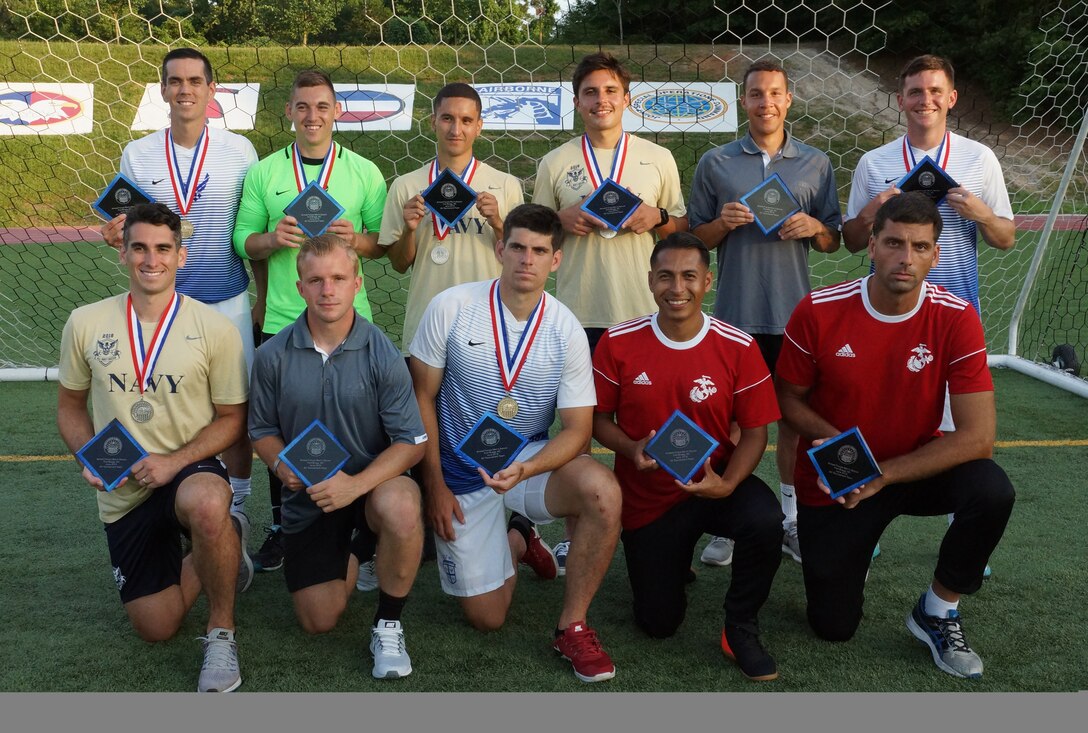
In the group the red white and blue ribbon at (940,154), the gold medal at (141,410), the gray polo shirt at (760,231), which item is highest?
the red white and blue ribbon at (940,154)

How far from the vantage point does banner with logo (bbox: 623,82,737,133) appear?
11.8m

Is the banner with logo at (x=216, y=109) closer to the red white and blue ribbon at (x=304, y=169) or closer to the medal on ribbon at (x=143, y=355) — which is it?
the red white and blue ribbon at (x=304, y=169)

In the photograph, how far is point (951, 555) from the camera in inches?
117

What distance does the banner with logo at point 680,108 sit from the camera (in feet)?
38.8

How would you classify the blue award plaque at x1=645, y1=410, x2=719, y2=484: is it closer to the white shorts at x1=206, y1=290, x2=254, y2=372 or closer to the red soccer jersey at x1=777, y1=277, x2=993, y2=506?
the red soccer jersey at x1=777, y1=277, x2=993, y2=506

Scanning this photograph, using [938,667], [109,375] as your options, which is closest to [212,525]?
[109,375]

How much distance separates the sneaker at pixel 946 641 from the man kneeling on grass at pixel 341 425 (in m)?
1.57

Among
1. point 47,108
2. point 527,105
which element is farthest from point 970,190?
point 47,108

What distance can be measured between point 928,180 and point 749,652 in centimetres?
186

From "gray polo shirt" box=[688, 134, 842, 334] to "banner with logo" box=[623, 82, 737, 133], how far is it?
313 inches

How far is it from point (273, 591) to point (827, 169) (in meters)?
2.64

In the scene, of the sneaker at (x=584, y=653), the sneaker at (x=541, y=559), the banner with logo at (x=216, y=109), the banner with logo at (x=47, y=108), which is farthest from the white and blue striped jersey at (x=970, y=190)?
the banner with logo at (x=47, y=108)

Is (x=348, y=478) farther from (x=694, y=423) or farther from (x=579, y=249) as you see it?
(x=579, y=249)

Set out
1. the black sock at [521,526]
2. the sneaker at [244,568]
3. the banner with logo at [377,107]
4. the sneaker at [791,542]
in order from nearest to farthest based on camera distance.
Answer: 1. the sneaker at [244,568]
2. the black sock at [521,526]
3. the sneaker at [791,542]
4. the banner with logo at [377,107]
